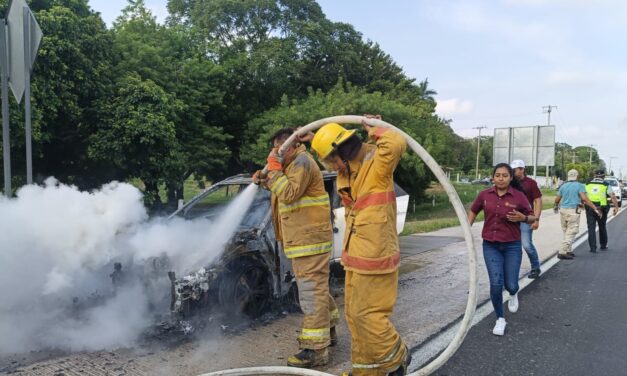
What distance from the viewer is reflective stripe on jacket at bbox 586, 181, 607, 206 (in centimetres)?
1073

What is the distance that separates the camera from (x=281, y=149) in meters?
3.76

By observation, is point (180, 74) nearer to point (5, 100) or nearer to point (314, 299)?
point (5, 100)

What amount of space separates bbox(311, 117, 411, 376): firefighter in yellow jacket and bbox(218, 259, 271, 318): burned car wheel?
165 cm

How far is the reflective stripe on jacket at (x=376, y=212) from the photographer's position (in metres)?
3.02

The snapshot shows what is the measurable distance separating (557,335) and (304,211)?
2.92 m

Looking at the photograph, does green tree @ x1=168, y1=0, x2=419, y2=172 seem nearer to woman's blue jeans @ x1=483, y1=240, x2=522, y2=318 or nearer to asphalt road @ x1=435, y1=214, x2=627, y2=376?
asphalt road @ x1=435, y1=214, x2=627, y2=376

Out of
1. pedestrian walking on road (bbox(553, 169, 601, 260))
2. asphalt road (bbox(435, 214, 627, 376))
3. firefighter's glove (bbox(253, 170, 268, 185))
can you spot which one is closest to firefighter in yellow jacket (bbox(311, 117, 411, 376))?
firefighter's glove (bbox(253, 170, 268, 185))

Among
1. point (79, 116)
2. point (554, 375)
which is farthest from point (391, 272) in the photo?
point (79, 116)

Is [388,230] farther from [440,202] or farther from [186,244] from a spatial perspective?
[440,202]

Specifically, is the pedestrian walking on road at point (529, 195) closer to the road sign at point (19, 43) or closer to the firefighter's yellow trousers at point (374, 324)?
the firefighter's yellow trousers at point (374, 324)

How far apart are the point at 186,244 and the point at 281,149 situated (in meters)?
1.53

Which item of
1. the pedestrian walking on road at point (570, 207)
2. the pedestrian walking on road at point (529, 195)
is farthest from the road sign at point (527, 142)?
the pedestrian walking on road at point (529, 195)

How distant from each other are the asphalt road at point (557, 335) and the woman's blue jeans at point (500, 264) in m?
0.37

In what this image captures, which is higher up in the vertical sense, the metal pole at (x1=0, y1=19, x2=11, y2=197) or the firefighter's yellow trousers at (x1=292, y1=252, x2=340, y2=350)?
the metal pole at (x1=0, y1=19, x2=11, y2=197)
